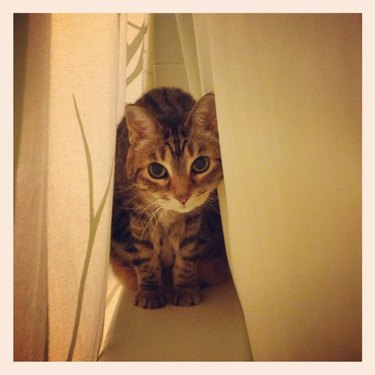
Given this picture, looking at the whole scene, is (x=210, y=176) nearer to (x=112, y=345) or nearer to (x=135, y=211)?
(x=135, y=211)

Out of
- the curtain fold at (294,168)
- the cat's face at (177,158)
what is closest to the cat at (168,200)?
the cat's face at (177,158)

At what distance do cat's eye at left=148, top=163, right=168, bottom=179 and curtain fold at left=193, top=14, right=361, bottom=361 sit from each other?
11.2 inches

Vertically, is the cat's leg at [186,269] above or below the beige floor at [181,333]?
above

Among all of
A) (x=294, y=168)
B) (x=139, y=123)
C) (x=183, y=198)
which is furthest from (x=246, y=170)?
(x=139, y=123)

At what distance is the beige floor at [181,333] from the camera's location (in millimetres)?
756

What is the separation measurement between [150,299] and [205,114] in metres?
0.55

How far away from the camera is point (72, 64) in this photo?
0.57 metres

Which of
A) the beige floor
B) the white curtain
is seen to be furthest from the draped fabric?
the beige floor

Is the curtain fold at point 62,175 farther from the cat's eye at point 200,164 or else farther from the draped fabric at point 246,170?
the cat's eye at point 200,164

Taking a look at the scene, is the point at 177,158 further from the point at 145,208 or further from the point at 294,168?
the point at 294,168

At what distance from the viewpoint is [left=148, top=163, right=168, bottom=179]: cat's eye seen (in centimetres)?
85

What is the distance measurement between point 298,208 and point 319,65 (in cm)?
25

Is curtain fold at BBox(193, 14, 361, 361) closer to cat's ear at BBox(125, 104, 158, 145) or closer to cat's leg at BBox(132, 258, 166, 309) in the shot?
cat's ear at BBox(125, 104, 158, 145)

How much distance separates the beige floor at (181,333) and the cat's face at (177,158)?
0.31 m
